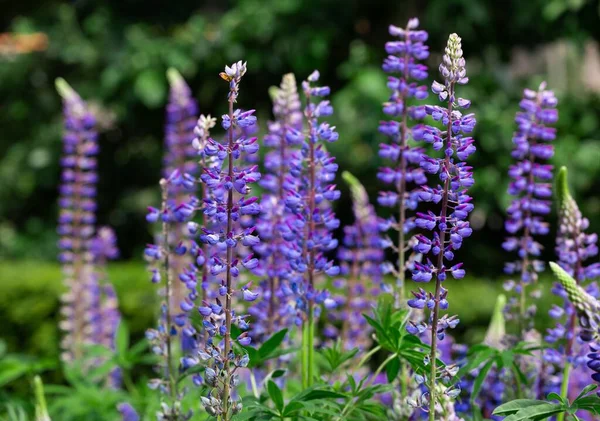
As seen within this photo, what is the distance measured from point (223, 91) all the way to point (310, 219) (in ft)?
27.4

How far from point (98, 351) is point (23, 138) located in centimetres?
925

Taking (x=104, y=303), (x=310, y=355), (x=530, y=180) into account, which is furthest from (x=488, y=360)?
(x=104, y=303)

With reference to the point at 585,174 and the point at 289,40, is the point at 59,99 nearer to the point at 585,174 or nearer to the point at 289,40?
the point at 289,40

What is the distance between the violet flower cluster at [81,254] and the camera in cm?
488

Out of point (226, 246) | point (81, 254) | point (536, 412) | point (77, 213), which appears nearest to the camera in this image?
point (536, 412)

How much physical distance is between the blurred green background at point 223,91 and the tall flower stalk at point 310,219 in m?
4.49

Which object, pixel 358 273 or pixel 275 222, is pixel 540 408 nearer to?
pixel 275 222

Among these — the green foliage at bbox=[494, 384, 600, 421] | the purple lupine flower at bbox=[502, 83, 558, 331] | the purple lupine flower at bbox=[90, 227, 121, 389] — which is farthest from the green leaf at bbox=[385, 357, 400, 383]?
the purple lupine flower at bbox=[90, 227, 121, 389]

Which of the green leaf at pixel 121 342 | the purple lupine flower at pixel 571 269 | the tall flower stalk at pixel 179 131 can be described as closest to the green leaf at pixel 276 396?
the purple lupine flower at pixel 571 269

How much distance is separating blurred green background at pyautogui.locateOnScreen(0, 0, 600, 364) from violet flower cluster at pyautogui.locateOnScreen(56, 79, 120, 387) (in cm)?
222

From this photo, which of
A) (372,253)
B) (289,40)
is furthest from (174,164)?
(289,40)

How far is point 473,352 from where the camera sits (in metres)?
2.85

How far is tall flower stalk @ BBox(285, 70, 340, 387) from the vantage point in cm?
273

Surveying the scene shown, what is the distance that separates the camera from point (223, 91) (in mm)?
10867
